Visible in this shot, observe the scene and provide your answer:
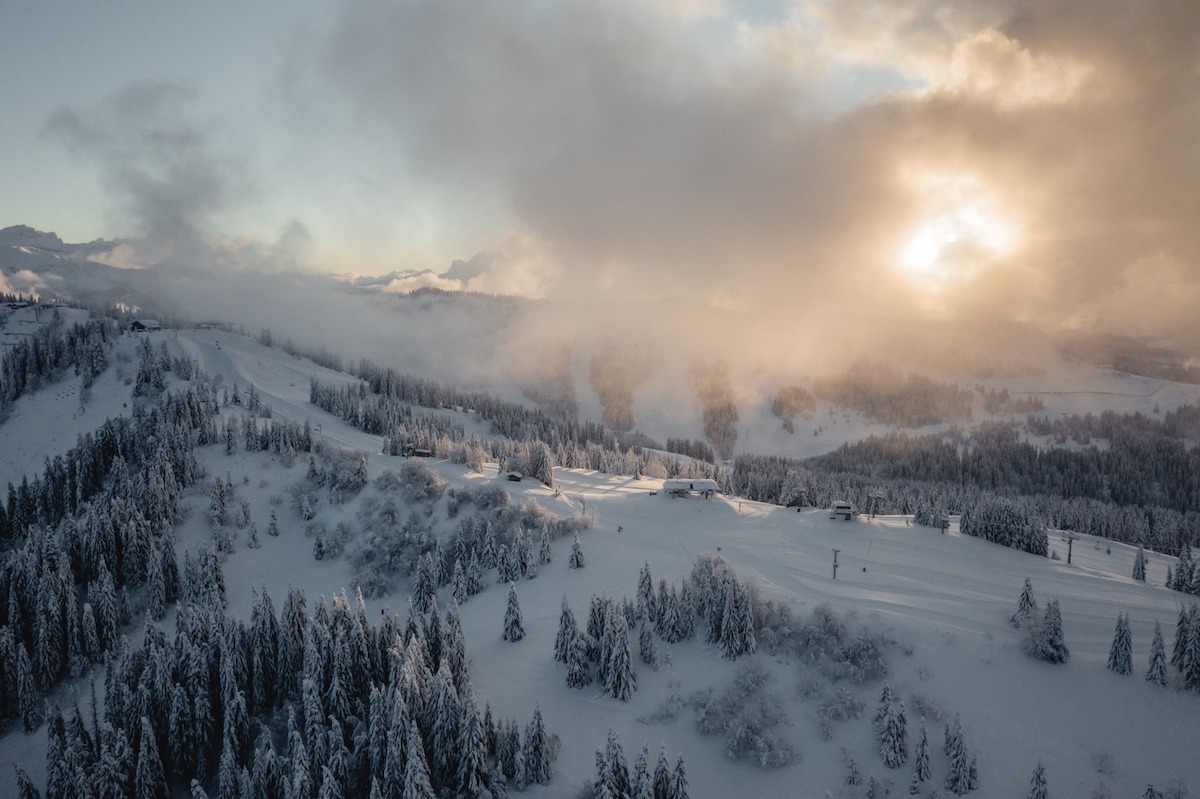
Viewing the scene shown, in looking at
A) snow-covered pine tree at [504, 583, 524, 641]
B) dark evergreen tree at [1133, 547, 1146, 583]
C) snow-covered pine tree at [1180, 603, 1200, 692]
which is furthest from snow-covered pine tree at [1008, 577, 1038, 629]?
snow-covered pine tree at [504, 583, 524, 641]

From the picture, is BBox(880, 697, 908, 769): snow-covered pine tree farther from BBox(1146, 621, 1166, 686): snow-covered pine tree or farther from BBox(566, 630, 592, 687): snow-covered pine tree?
BBox(566, 630, 592, 687): snow-covered pine tree

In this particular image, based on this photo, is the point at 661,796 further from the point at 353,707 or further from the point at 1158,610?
the point at 1158,610

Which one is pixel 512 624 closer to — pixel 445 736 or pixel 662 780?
pixel 445 736

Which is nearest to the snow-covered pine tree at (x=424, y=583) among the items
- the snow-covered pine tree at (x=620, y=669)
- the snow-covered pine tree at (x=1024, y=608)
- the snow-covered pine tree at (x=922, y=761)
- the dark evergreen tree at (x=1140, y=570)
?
the snow-covered pine tree at (x=620, y=669)

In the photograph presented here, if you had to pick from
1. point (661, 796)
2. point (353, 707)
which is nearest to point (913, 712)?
point (661, 796)

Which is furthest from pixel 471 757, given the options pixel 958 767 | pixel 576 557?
pixel 958 767

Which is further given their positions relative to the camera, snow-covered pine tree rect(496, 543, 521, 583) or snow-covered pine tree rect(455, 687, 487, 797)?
snow-covered pine tree rect(496, 543, 521, 583)

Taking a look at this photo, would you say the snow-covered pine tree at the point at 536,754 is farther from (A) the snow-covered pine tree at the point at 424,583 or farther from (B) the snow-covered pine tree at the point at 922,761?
(A) the snow-covered pine tree at the point at 424,583
